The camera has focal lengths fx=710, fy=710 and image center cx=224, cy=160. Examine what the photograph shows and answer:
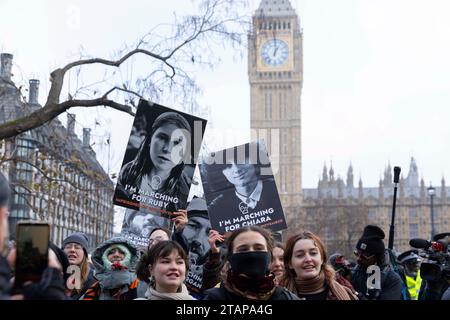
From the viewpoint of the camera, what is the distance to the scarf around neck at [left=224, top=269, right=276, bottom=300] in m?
2.84

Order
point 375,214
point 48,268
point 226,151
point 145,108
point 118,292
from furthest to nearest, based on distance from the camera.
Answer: point 375,214
point 226,151
point 145,108
point 118,292
point 48,268

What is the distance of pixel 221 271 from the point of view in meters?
3.75

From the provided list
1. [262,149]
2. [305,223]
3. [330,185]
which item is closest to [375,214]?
[330,185]

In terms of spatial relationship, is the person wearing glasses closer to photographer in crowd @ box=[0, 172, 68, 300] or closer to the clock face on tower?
photographer in crowd @ box=[0, 172, 68, 300]

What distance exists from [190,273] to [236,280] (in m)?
2.58

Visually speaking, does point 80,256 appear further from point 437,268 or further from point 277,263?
point 437,268

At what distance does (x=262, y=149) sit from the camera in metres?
6.05

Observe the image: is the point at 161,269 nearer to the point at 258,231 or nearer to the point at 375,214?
the point at 258,231

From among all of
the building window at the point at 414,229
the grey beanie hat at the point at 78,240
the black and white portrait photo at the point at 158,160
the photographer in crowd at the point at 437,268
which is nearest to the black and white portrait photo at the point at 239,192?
the black and white portrait photo at the point at 158,160

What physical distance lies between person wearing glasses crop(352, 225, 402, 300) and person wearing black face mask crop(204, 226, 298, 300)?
5.39 feet

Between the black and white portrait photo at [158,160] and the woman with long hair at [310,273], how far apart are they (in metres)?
1.74

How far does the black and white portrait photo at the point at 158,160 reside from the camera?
5293 millimetres

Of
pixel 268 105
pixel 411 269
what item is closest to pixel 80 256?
pixel 411 269

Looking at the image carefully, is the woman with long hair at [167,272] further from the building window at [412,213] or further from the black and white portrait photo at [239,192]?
the building window at [412,213]
